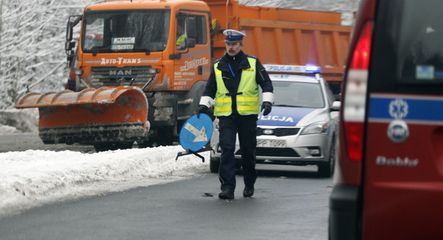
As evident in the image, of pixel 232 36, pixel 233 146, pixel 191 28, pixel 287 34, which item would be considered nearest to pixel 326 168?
pixel 233 146

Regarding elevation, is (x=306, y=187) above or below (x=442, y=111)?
below

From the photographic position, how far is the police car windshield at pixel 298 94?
59.3 ft

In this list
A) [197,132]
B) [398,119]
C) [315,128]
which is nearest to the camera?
[398,119]

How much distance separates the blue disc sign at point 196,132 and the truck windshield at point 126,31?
7028 millimetres

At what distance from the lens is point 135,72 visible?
76.1ft

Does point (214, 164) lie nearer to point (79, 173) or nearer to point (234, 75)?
point (79, 173)

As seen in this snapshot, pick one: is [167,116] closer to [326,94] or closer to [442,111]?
[326,94]

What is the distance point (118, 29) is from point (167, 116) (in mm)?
1888

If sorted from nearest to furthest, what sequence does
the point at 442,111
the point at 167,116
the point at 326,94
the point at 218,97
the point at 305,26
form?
1. the point at 442,111
2. the point at 218,97
3. the point at 326,94
4. the point at 167,116
5. the point at 305,26

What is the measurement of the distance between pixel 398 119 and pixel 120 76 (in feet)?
59.1

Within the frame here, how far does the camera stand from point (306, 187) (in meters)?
15.0

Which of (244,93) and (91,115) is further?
(91,115)

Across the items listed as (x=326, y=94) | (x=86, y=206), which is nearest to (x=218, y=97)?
(x=86, y=206)

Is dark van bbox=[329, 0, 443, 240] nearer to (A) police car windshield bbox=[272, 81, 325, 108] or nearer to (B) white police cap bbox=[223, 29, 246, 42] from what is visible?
(B) white police cap bbox=[223, 29, 246, 42]
